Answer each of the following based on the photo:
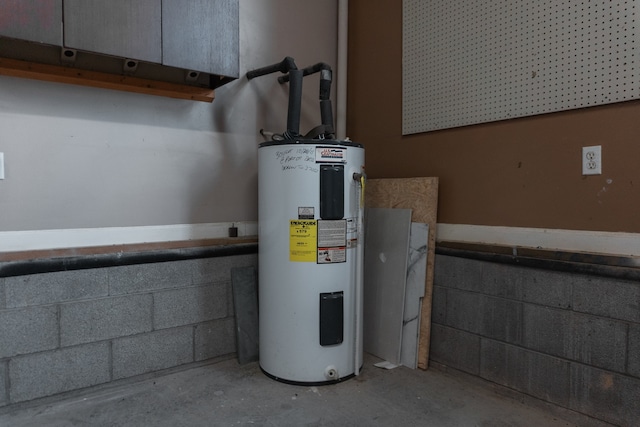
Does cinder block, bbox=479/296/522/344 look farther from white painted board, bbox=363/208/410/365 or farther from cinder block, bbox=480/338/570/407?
white painted board, bbox=363/208/410/365

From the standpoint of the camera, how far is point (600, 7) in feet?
5.71

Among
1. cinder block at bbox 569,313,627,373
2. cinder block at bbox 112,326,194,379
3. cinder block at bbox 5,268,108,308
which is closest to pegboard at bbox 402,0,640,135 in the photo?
cinder block at bbox 569,313,627,373

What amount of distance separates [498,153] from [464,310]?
846 mm

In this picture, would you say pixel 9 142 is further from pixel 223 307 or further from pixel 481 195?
pixel 481 195

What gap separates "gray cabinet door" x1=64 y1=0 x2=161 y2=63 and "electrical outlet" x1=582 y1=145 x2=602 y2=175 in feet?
6.31

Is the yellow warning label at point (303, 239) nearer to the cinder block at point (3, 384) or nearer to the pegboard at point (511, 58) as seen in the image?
the pegboard at point (511, 58)

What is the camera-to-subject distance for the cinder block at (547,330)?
1.85m

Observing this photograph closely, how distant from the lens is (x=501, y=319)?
2.10m

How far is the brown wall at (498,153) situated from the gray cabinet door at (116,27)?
142 centimetres

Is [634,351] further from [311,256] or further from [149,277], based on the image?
[149,277]

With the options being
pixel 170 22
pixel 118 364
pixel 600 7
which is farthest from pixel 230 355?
pixel 600 7

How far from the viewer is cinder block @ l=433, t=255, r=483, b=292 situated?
2.20 metres

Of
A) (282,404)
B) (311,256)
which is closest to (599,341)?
(311,256)

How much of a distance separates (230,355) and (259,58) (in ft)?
5.94
